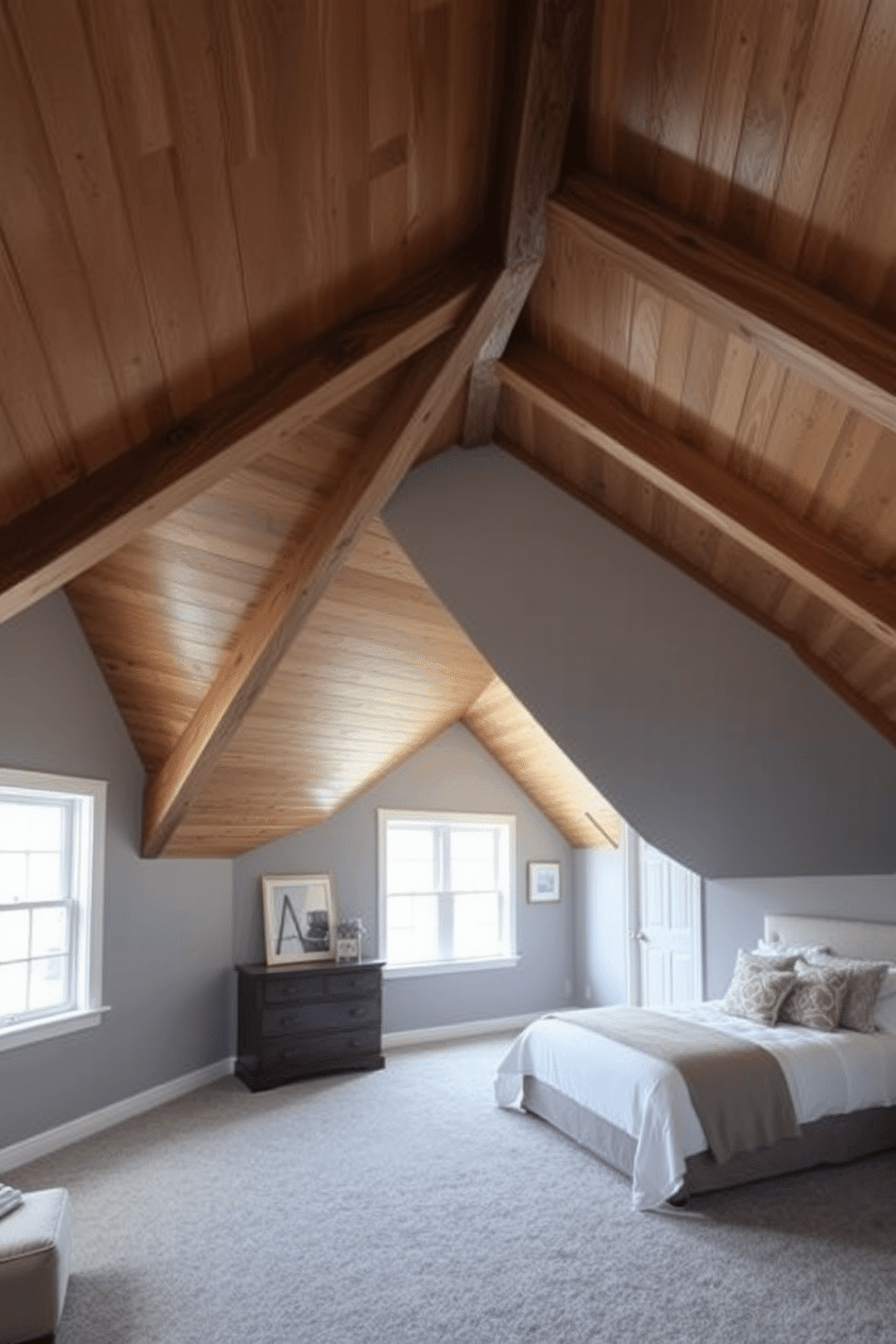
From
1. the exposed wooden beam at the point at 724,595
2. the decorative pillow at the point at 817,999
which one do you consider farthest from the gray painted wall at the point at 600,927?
the exposed wooden beam at the point at 724,595

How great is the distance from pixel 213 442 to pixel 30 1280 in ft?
8.62

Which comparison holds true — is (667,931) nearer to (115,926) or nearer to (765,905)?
(765,905)

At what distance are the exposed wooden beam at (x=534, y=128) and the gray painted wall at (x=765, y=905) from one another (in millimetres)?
3824

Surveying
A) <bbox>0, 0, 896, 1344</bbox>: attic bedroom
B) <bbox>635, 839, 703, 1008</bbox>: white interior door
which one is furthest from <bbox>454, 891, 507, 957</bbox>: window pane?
<bbox>635, 839, 703, 1008</bbox>: white interior door

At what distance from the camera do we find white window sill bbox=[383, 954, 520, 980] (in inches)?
275

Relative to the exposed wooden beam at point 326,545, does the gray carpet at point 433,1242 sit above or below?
below

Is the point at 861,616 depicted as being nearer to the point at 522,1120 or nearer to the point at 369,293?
the point at 369,293

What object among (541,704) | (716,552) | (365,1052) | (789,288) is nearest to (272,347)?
(789,288)

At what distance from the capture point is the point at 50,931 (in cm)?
473

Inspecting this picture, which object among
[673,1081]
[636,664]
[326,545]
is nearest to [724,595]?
[636,664]

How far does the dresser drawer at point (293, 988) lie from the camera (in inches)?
229

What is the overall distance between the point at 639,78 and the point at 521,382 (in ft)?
4.45

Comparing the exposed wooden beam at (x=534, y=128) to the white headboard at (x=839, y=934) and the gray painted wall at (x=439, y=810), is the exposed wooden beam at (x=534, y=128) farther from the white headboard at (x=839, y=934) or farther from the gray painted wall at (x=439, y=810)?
the gray painted wall at (x=439, y=810)

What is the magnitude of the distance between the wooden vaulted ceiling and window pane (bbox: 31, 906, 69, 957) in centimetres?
159
